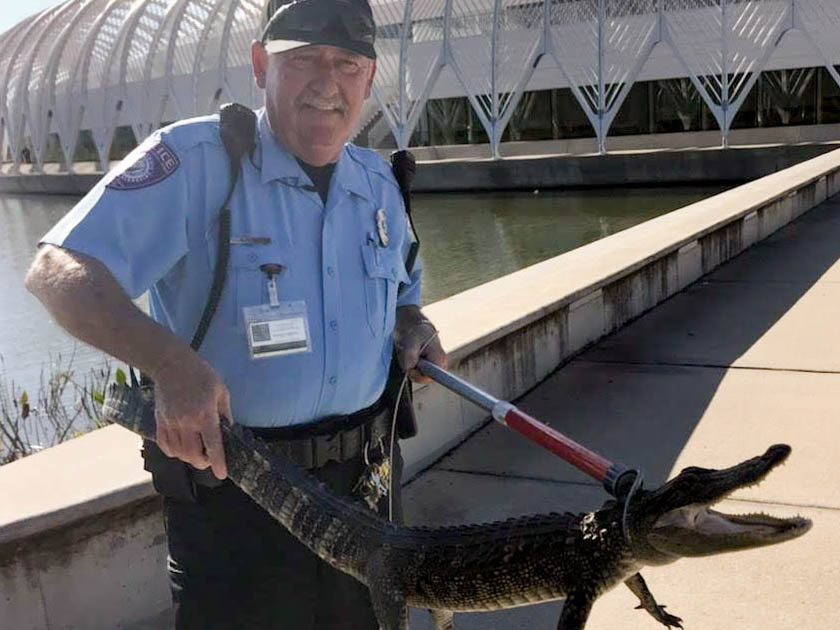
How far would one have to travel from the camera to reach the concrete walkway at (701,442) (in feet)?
11.7

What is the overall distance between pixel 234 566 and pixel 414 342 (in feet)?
2.60

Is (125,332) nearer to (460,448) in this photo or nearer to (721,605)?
(721,605)

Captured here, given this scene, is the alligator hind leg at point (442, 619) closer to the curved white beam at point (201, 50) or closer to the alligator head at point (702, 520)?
the alligator head at point (702, 520)

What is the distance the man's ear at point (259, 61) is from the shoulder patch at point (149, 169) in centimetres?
34

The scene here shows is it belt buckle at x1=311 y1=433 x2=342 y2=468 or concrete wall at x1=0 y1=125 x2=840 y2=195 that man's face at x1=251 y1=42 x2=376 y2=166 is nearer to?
belt buckle at x1=311 y1=433 x2=342 y2=468

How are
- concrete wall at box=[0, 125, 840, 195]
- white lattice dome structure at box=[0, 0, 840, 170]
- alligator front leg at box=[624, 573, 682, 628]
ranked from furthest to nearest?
1. white lattice dome structure at box=[0, 0, 840, 170]
2. concrete wall at box=[0, 125, 840, 195]
3. alligator front leg at box=[624, 573, 682, 628]

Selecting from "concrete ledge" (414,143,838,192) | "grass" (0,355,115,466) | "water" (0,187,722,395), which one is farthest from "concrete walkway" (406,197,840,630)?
"concrete ledge" (414,143,838,192)

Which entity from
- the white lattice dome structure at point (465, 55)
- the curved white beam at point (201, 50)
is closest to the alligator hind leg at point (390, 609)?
the white lattice dome structure at point (465, 55)

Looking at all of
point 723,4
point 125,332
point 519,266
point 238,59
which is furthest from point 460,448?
point 238,59

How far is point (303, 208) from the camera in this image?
2344mm

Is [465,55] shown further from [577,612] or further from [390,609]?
[577,612]

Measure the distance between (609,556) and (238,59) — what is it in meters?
45.6

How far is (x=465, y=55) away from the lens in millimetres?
38688

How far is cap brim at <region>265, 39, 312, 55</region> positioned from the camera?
7.27ft
